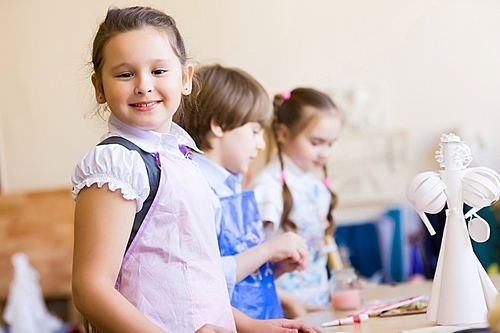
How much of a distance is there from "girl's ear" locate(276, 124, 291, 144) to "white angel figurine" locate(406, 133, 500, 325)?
1.16 m

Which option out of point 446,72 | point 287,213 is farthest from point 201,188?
Result: point 446,72

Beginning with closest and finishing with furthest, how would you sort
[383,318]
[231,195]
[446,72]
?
[383,318] → [231,195] → [446,72]

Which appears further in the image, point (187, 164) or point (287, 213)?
point (287, 213)

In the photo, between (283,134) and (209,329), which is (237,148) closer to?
(283,134)

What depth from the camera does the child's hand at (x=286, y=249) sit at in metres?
1.54

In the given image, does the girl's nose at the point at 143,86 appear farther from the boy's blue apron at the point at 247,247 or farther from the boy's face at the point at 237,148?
the boy's face at the point at 237,148

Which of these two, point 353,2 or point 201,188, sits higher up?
point 353,2

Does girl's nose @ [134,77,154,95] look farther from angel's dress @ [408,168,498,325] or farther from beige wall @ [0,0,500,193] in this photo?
beige wall @ [0,0,500,193]

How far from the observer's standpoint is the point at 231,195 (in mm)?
1654

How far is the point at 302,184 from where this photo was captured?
2211mm

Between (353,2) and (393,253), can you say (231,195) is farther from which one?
(353,2)

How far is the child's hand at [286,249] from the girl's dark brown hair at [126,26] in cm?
50

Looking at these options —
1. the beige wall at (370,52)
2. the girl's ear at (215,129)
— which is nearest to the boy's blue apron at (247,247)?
the girl's ear at (215,129)

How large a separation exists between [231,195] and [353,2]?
2.74 m
